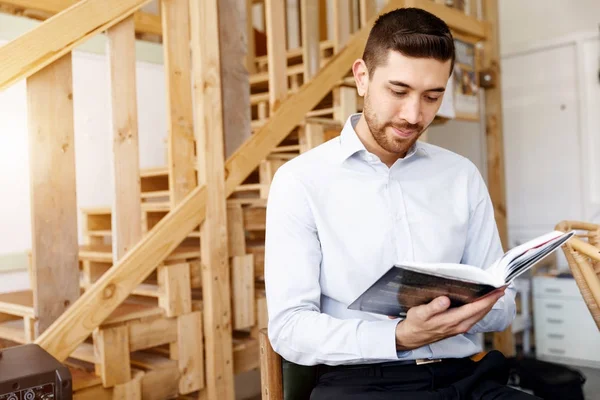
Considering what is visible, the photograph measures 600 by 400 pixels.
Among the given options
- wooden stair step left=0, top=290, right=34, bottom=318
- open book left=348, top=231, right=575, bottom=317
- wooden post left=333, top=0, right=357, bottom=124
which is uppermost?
wooden post left=333, top=0, right=357, bottom=124

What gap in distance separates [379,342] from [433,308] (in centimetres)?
18

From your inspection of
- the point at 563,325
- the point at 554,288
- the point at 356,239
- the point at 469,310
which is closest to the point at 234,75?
the point at 356,239

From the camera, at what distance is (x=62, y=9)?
3.26 m

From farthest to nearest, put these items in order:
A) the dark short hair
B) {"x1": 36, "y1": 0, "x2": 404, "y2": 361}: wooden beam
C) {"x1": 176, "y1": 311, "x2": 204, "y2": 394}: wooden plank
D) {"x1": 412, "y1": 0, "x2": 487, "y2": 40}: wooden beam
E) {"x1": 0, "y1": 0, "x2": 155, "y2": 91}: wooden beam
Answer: {"x1": 412, "y1": 0, "x2": 487, "y2": 40}: wooden beam → {"x1": 176, "y1": 311, "x2": 204, "y2": 394}: wooden plank → {"x1": 36, "y1": 0, "x2": 404, "y2": 361}: wooden beam → {"x1": 0, "y1": 0, "x2": 155, "y2": 91}: wooden beam → the dark short hair

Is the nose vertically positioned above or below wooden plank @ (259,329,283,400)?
above

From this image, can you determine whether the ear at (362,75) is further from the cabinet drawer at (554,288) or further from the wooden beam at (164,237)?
the cabinet drawer at (554,288)

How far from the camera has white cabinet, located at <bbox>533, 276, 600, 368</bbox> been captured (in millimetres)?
3713

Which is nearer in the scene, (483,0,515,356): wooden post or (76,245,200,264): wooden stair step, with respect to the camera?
(76,245,200,264): wooden stair step

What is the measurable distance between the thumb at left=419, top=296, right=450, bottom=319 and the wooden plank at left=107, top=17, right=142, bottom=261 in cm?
131

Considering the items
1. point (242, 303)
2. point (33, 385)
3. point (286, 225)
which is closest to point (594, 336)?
point (242, 303)

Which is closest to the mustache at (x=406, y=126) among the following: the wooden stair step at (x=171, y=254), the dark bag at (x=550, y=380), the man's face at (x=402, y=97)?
the man's face at (x=402, y=97)

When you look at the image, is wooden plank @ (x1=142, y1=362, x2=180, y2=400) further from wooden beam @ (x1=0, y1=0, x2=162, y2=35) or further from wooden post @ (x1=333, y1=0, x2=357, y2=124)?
wooden beam @ (x1=0, y1=0, x2=162, y2=35)

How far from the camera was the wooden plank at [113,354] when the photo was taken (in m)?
1.97

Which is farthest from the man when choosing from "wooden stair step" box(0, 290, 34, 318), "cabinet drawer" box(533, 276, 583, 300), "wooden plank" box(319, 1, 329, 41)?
"wooden plank" box(319, 1, 329, 41)
